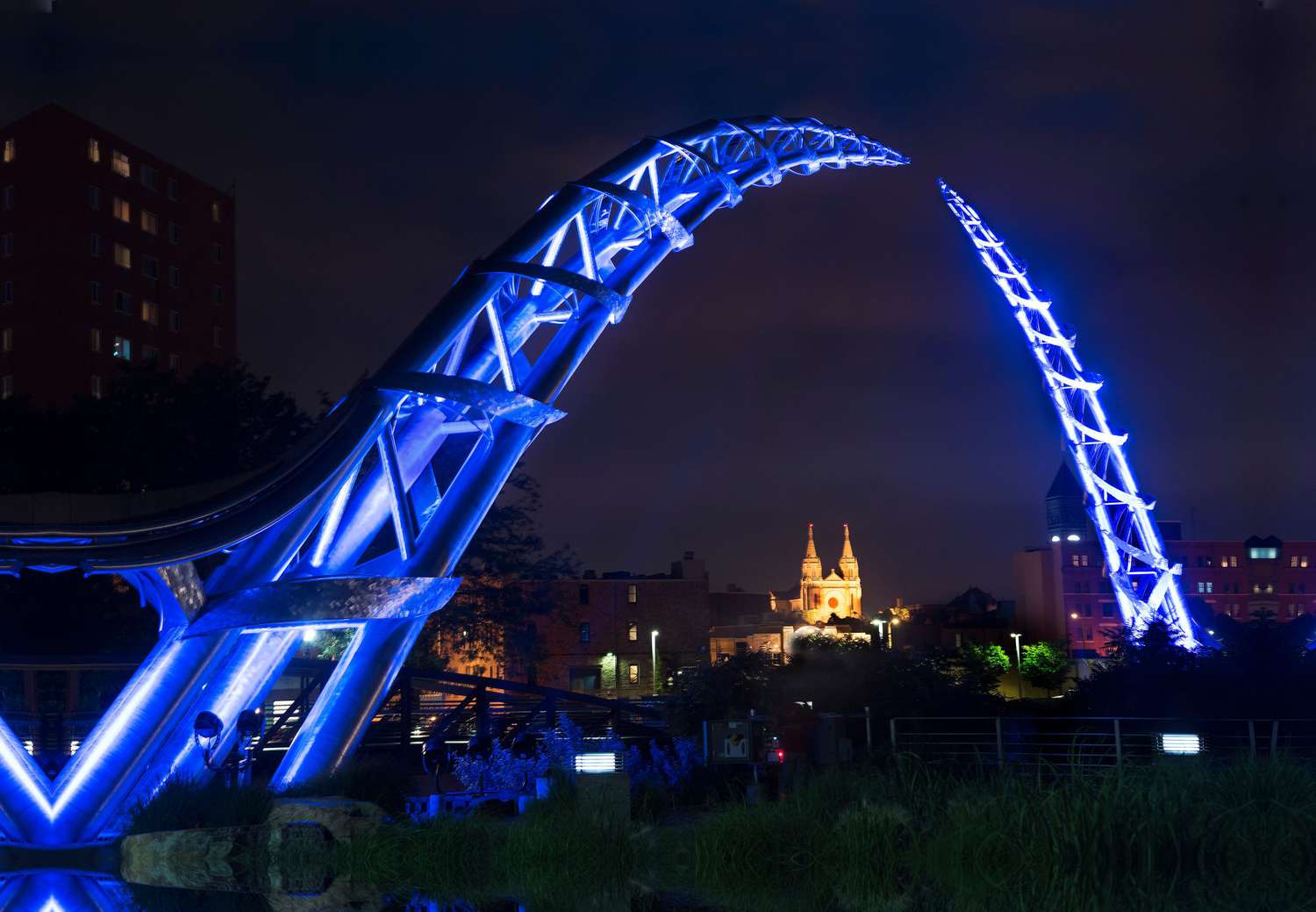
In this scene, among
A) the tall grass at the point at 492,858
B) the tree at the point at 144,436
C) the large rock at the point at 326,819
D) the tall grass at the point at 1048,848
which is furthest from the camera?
the tree at the point at 144,436

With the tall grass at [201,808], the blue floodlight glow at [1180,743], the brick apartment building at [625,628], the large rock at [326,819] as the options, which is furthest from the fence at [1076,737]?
the brick apartment building at [625,628]

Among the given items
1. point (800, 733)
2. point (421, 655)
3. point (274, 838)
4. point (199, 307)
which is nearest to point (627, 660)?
point (199, 307)

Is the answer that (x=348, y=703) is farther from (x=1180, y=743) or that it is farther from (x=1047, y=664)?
(x=1047, y=664)

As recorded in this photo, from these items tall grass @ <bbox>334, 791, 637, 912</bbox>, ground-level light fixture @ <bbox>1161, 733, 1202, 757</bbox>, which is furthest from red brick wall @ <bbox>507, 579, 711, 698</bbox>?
tall grass @ <bbox>334, 791, 637, 912</bbox>

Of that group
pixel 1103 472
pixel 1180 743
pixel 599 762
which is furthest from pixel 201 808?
pixel 1103 472

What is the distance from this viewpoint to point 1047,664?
90250 mm

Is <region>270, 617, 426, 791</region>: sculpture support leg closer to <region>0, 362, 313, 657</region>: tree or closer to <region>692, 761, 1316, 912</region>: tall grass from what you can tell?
<region>692, 761, 1316, 912</region>: tall grass

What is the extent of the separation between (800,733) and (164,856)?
9835 mm

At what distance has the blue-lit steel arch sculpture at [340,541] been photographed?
17.6 metres

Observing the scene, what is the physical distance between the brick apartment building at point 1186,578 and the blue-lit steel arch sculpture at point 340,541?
100m

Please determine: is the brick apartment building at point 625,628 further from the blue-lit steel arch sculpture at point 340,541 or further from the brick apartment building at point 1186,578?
the blue-lit steel arch sculpture at point 340,541

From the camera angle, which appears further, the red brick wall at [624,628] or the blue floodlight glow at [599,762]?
the red brick wall at [624,628]

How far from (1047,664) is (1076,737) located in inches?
2748

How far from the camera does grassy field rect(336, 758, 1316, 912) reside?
38.8 ft
